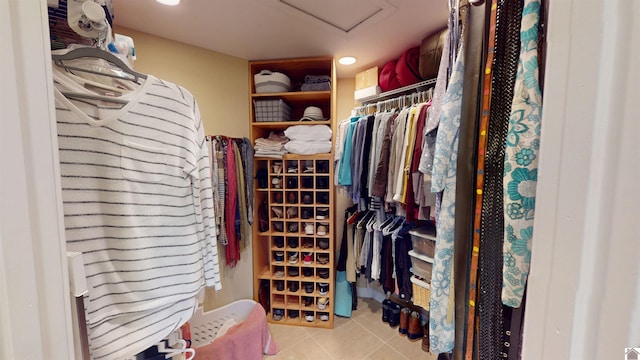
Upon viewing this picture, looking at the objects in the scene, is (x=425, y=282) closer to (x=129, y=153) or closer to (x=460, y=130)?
(x=460, y=130)

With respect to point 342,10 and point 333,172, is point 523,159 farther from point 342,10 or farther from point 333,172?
point 333,172

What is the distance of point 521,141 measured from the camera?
45cm

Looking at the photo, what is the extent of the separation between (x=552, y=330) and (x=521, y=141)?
1.10ft

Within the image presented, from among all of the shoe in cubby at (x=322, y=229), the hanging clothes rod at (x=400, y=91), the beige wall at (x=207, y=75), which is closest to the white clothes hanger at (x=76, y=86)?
the beige wall at (x=207, y=75)

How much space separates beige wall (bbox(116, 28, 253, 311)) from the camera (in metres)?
1.46

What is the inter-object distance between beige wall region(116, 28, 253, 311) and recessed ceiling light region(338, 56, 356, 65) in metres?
0.78

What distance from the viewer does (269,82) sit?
1818 mm

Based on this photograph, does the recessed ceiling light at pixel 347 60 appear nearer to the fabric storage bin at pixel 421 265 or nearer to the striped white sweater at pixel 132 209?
the striped white sweater at pixel 132 209

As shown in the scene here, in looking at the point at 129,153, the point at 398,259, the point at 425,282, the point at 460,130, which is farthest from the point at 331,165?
the point at 129,153

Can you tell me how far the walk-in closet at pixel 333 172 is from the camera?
242 mm

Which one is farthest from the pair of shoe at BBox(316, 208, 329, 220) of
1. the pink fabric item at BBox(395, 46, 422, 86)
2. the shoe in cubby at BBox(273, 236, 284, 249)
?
the pink fabric item at BBox(395, 46, 422, 86)

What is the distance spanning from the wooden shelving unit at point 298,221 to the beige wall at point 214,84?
84 millimetres

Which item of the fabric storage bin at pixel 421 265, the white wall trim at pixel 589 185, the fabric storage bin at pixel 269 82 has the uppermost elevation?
the fabric storage bin at pixel 269 82

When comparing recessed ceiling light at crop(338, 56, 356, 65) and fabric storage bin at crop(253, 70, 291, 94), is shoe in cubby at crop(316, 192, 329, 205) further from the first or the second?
recessed ceiling light at crop(338, 56, 356, 65)
